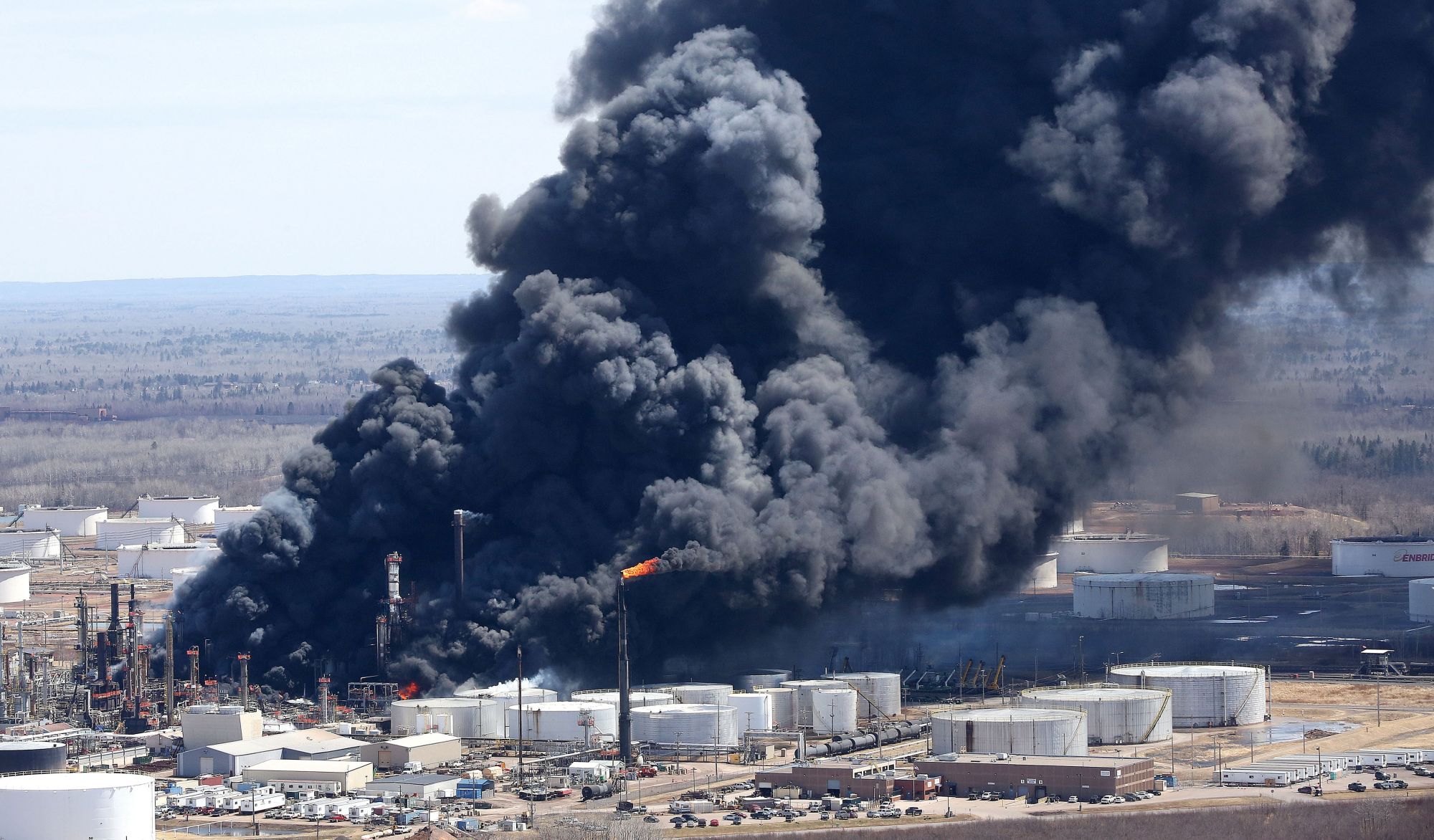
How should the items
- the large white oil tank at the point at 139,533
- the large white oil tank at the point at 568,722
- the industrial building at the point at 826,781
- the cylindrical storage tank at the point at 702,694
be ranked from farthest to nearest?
1. the large white oil tank at the point at 139,533
2. the cylindrical storage tank at the point at 702,694
3. the large white oil tank at the point at 568,722
4. the industrial building at the point at 826,781

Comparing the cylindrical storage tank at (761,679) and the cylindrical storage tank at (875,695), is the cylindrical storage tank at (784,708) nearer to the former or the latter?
the cylindrical storage tank at (761,679)

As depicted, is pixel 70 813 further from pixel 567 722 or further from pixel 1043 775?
pixel 1043 775

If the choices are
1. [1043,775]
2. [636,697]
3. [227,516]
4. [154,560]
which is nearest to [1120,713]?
[1043,775]

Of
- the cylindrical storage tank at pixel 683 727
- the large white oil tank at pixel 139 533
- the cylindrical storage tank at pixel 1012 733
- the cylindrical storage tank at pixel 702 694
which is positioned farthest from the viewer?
the large white oil tank at pixel 139 533

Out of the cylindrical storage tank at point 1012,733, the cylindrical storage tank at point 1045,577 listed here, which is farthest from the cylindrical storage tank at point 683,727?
the cylindrical storage tank at point 1045,577

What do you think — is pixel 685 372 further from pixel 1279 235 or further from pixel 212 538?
pixel 212 538
